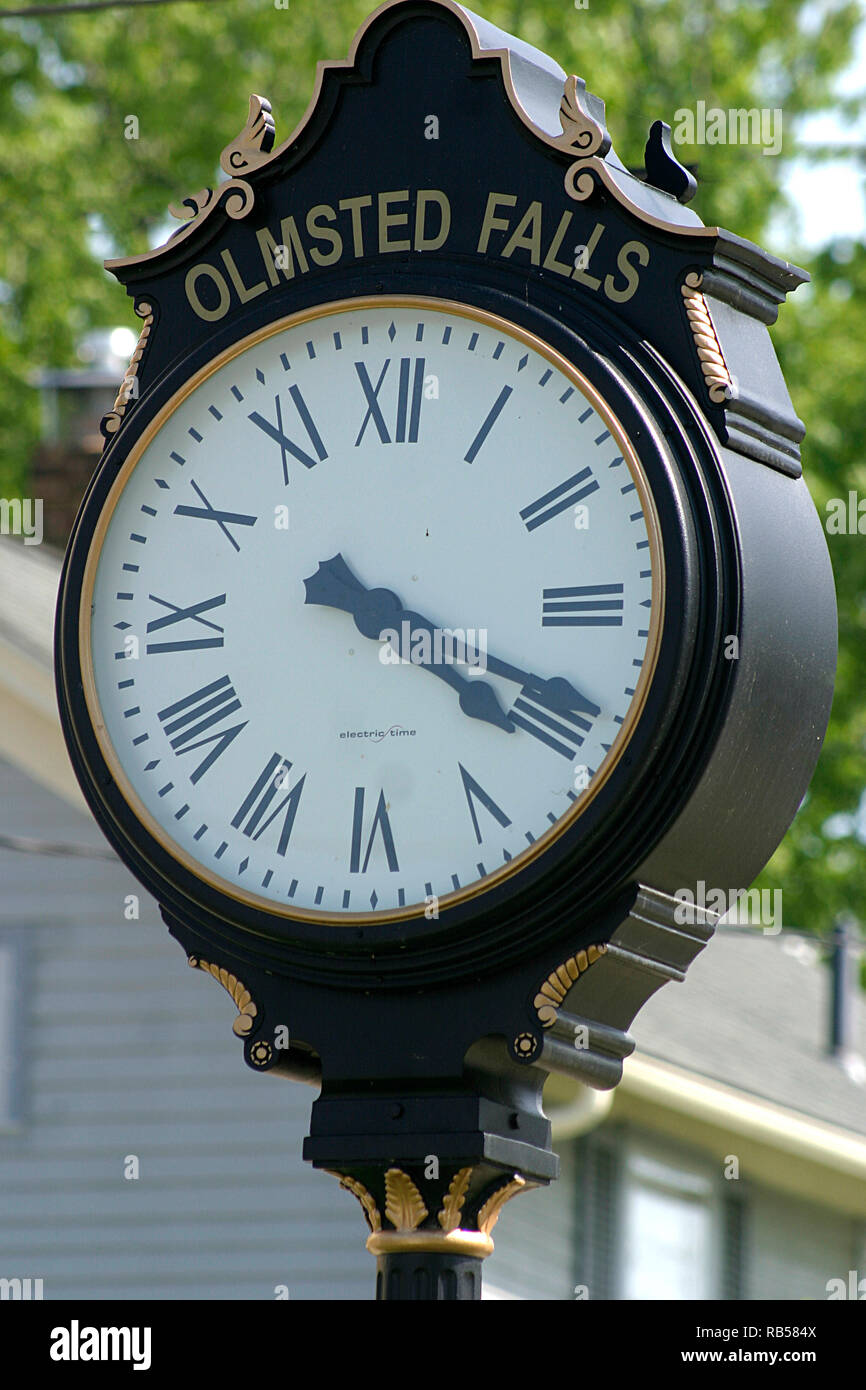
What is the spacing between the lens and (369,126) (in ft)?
10.9

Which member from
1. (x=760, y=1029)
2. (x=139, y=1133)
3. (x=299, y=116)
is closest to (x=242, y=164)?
(x=139, y=1133)

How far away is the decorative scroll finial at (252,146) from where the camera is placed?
132 inches

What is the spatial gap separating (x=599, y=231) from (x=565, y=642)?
0.55m

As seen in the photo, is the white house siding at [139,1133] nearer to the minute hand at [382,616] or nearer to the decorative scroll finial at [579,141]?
the minute hand at [382,616]

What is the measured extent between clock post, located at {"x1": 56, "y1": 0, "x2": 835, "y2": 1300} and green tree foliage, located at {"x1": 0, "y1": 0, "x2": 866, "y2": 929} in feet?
41.1

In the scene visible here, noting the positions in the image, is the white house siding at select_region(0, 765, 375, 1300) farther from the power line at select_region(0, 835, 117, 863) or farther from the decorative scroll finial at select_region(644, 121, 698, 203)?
the decorative scroll finial at select_region(644, 121, 698, 203)

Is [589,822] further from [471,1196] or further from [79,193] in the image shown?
[79,193]

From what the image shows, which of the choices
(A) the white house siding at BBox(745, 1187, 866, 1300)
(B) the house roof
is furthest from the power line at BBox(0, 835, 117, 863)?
(A) the white house siding at BBox(745, 1187, 866, 1300)

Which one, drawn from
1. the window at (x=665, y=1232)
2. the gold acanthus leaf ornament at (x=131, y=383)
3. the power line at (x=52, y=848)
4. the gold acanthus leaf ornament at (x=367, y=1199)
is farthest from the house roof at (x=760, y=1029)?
the gold acanthus leaf ornament at (x=367, y=1199)

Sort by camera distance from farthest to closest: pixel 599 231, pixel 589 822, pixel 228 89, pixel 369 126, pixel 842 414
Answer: pixel 228 89
pixel 842 414
pixel 369 126
pixel 599 231
pixel 589 822

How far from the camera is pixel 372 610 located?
3107 mm

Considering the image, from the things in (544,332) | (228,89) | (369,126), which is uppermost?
(228,89)

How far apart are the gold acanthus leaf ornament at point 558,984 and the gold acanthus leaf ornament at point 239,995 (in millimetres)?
395

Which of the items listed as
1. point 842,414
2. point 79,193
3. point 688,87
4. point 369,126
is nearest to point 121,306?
point 79,193
